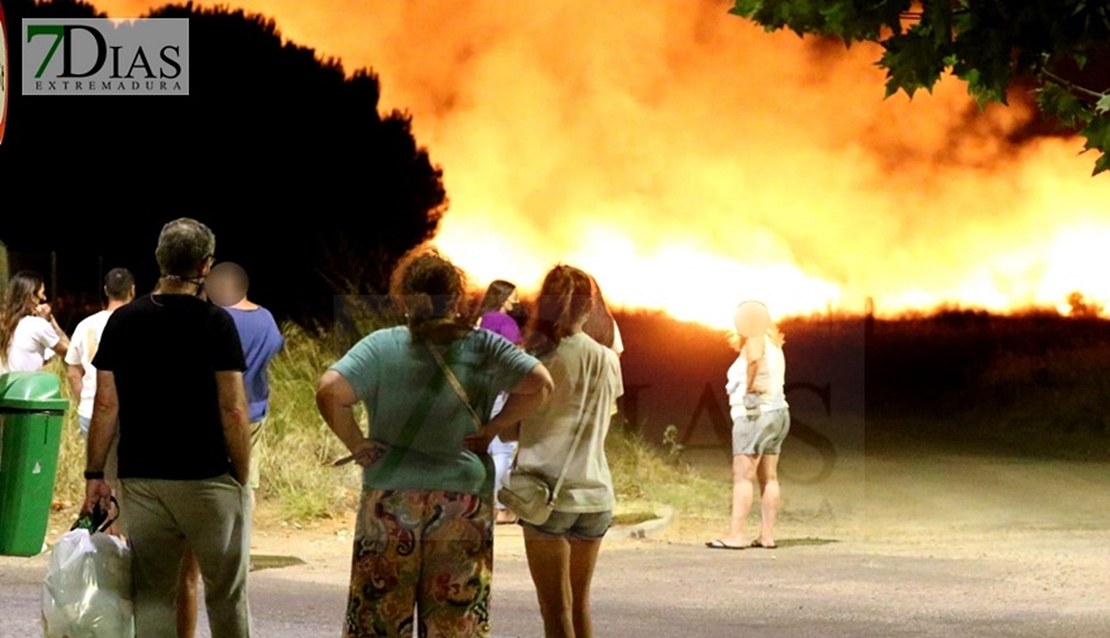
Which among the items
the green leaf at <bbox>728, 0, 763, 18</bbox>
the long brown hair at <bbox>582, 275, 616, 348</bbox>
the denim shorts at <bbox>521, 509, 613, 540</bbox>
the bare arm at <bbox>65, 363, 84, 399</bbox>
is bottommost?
the denim shorts at <bbox>521, 509, 613, 540</bbox>

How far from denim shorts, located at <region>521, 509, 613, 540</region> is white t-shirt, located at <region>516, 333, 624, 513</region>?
1.1 inches

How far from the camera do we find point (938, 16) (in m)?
5.68

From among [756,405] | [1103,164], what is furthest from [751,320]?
[1103,164]

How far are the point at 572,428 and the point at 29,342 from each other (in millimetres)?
4917

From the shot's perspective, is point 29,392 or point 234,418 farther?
point 29,392

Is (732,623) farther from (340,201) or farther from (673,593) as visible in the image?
(340,201)

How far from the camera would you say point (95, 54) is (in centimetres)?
1861

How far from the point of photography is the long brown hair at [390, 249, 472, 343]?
17.5 ft

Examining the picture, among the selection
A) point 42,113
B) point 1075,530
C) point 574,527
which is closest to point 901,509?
point 1075,530

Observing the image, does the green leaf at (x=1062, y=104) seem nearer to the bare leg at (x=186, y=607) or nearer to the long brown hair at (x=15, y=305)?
the bare leg at (x=186, y=607)

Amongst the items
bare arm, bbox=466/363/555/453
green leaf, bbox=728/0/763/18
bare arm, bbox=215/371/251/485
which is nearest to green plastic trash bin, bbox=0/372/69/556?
bare arm, bbox=215/371/251/485

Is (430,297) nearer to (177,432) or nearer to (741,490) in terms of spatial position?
(177,432)

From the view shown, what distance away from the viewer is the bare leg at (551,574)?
6090 millimetres

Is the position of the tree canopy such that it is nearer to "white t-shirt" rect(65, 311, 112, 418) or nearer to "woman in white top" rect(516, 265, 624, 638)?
"woman in white top" rect(516, 265, 624, 638)
